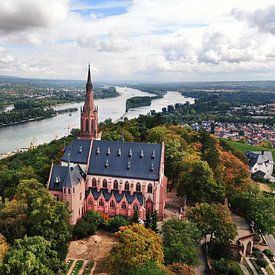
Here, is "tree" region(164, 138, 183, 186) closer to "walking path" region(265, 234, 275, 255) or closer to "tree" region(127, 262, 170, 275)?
"walking path" region(265, 234, 275, 255)

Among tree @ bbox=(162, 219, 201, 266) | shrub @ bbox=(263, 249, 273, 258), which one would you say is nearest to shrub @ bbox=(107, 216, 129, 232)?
tree @ bbox=(162, 219, 201, 266)

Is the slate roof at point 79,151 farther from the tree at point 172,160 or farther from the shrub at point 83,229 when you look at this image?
the tree at point 172,160

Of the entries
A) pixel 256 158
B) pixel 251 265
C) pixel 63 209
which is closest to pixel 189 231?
pixel 251 265

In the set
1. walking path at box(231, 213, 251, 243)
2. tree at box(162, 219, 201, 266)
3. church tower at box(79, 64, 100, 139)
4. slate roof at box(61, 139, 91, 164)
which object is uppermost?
church tower at box(79, 64, 100, 139)

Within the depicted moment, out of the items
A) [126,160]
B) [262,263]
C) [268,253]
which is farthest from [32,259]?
[268,253]

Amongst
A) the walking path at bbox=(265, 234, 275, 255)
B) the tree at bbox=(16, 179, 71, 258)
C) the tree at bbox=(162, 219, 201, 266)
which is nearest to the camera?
the tree at bbox=(162, 219, 201, 266)

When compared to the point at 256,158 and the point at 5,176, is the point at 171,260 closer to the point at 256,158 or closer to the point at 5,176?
the point at 5,176
